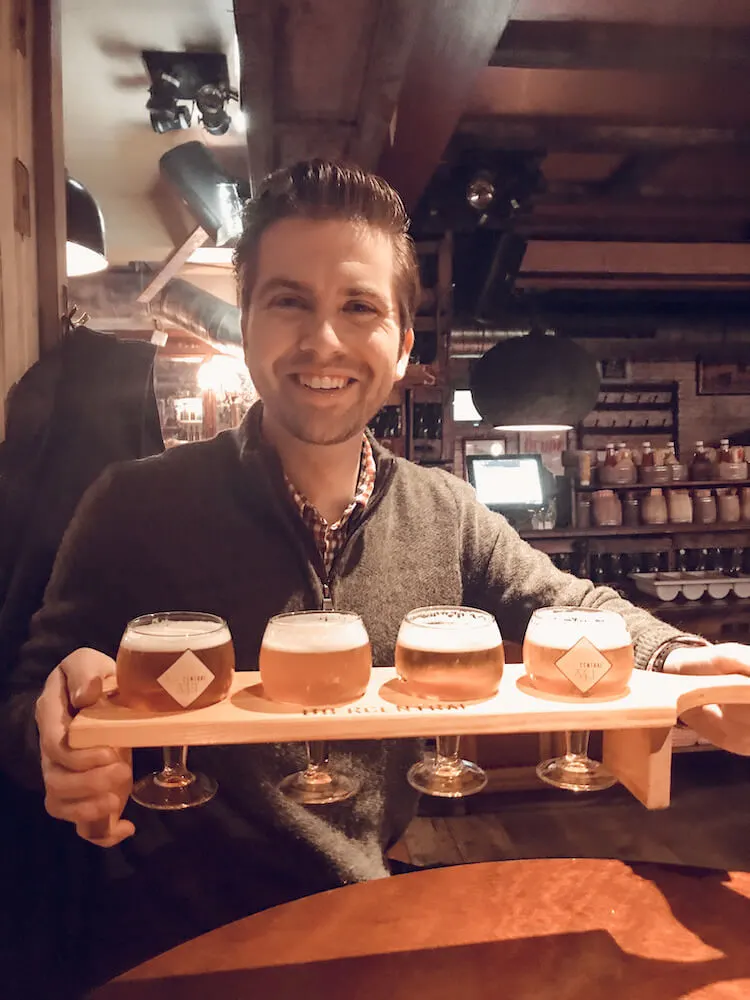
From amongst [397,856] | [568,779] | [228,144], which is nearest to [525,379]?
[228,144]

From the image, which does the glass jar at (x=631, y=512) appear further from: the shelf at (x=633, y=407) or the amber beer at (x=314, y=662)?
the amber beer at (x=314, y=662)

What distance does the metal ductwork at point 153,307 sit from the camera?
5.61m

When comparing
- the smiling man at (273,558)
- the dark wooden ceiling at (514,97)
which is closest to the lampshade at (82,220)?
the dark wooden ceiling at (514,97)

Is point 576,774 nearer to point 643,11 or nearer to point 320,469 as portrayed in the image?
point 320,469

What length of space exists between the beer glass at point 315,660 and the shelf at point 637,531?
4.54m

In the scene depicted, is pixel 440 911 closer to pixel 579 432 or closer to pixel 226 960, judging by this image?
pixel 226 960

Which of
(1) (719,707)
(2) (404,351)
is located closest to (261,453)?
(2) (404,351)

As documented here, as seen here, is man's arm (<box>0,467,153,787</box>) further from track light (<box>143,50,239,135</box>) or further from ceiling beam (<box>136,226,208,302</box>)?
ceiling beam (<box>136,226,208,302</box>)

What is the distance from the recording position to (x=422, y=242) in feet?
17.2

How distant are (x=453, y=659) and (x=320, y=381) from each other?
0.69m

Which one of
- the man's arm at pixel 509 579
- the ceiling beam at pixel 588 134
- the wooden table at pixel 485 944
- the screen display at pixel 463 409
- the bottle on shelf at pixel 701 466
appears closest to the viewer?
the wooden table at pixel 485 944

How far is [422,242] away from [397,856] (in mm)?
4316

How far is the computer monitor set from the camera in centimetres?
602

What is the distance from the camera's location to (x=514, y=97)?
3.39m
